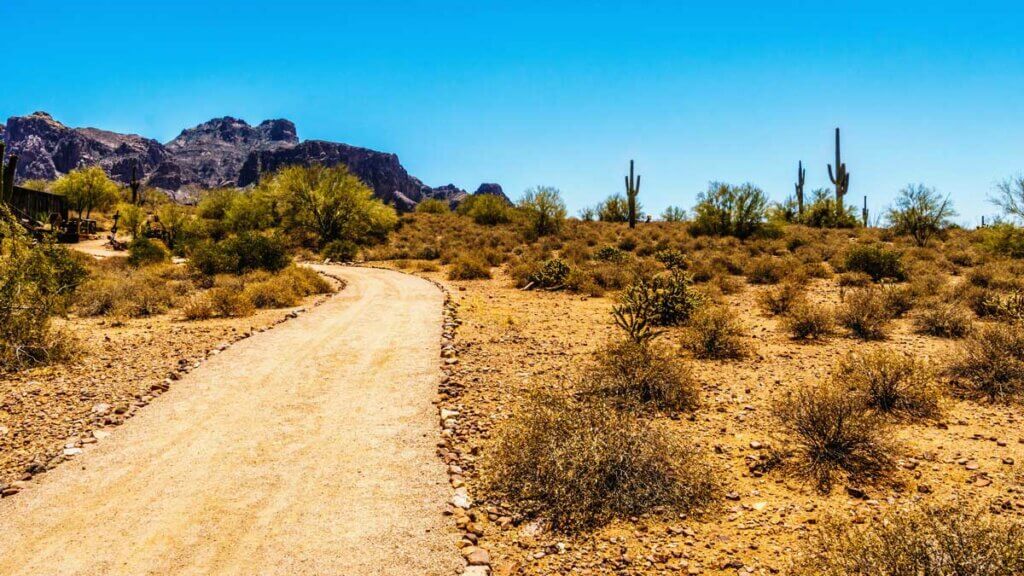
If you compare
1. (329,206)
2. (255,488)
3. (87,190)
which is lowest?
(255,488)

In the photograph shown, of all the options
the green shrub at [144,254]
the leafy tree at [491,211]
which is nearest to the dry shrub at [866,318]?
the green shrub at [144,254]

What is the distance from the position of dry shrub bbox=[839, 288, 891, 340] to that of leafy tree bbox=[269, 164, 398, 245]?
109 feet

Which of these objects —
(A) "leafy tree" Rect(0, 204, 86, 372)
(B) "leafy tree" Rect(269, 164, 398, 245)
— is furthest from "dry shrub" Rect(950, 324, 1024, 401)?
(B) "leafy tree" Rect(269, 164, 398, 245)

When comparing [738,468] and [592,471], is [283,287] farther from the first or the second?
[738,468]

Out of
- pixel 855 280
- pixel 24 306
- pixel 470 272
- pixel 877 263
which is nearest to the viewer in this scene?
pixel 24 306

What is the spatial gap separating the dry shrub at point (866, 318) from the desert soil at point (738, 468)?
18.0 inches

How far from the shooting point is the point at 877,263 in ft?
64.4

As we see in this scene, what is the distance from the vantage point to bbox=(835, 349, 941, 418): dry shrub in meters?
6.87

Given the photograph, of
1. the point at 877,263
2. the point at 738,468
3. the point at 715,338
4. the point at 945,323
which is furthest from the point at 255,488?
the point at 877,263

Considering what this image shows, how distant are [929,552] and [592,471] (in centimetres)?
255

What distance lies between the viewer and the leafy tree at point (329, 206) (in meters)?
38.2

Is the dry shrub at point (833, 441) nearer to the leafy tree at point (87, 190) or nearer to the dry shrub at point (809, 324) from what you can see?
the dry shrub at point (809, 324)

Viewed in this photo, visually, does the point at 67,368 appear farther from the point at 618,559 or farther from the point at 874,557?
the point at 874,557

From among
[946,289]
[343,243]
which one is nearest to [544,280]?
[946,289]
